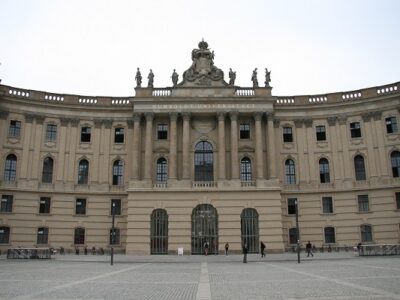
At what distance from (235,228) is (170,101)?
18.1 metres

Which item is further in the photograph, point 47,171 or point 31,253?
point 47,171

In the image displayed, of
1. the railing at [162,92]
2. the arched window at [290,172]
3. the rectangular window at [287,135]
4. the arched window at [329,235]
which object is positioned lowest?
the arched window at [329,235]

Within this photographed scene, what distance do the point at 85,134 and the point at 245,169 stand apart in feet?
72.2

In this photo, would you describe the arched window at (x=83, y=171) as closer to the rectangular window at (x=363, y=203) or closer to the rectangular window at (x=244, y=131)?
the rectangular window at (x=244, y=131)

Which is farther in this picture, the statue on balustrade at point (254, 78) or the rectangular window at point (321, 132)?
the rectangular window at point (321, 132)

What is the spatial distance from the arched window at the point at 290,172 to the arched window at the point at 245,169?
5.21m

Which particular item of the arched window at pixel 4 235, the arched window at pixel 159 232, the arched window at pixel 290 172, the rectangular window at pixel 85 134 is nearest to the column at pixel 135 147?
the arched window at pixel 159 232

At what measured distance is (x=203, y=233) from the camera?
1988 inches

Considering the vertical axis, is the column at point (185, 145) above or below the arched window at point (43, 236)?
above

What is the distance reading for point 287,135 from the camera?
57375 millimetres

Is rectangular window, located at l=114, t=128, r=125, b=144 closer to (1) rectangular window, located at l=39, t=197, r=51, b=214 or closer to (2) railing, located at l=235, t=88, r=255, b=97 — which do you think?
(1) rectangular window, located at l=39, t=197, r=51, b=214

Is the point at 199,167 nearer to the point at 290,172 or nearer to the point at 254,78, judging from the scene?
the point at 290,172

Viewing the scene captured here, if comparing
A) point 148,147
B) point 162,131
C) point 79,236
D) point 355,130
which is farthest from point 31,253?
point 355,130

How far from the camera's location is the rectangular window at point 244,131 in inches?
2213
